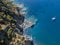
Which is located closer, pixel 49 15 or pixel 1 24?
pixel 1 24

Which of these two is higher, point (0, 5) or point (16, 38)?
point (0, 5)

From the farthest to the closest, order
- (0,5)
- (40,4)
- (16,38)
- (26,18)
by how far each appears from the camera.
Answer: (40,4)
(26,18)
(0,5)
(16,38)

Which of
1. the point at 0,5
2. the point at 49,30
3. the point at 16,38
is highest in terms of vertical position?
the point at 0,5

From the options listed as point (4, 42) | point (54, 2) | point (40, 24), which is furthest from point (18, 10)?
point (4, 42)

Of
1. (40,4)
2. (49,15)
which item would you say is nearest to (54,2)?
(40,4)

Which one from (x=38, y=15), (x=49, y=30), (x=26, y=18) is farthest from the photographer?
(x=38, y=15)

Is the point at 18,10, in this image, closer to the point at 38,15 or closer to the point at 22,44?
the point at 38,15

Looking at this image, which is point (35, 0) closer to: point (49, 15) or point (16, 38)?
point (49, 15)
